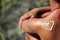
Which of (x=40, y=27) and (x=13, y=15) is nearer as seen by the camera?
(x=40, y=27)

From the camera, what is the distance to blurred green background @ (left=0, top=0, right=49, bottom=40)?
7.16ft

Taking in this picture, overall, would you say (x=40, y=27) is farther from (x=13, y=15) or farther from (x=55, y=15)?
(x=13, y=15)

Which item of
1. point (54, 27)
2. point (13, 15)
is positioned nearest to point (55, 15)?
point (54, 27)

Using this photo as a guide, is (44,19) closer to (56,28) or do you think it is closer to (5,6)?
(56,28)

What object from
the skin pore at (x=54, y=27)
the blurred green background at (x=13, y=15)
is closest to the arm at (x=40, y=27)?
the skin pore at (x=54, y=27)

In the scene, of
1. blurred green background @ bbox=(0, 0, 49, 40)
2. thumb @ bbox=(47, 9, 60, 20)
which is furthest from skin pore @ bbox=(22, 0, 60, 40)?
blurred green background @ bbox=(0, 0, 49, 40)

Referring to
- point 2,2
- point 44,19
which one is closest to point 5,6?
point 2,2

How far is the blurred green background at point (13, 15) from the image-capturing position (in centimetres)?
218

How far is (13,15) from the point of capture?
2.22 metres

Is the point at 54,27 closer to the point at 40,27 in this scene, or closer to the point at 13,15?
the point at 40,27

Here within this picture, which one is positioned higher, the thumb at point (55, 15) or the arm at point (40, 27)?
the thumb at point (55, 15)

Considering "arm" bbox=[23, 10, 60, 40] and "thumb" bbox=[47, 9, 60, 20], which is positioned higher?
"thumb" bbox=[47, 9, 60, 20]

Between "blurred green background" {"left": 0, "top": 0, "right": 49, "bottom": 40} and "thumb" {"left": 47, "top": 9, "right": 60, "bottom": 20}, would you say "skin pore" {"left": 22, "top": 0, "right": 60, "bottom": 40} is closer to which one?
"thumb" {"left": 47, "top": 9, "right": 60, "bottom": 20}

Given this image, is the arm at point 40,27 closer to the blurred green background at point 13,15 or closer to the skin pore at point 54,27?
the skin pore at point 54,27
